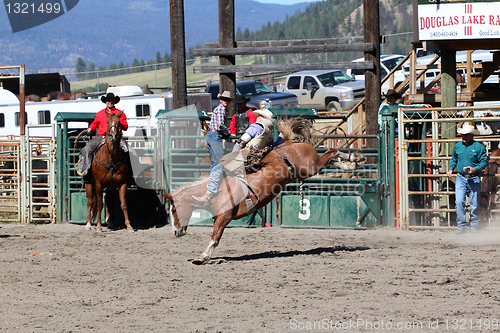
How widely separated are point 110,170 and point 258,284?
5.46 meters

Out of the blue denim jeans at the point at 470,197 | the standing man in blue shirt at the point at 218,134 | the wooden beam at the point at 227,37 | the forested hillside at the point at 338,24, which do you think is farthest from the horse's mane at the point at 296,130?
the forested hillside at the point at 338,24

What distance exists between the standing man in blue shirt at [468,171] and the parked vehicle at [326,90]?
39.2ft

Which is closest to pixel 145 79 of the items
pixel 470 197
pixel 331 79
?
pixel 331 79

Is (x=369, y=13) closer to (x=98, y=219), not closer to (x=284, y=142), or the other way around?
(x=284, y=142)

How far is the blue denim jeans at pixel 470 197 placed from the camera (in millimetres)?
9938

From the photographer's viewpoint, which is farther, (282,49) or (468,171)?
(282,49)

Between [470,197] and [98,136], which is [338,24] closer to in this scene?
[98,136]

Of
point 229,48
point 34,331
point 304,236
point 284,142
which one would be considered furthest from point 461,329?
point 229,48

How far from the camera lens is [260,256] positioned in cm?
852

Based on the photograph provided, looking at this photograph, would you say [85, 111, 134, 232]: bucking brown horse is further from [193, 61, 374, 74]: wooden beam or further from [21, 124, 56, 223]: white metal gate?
[193, 61, 374, 74]: wooden beam

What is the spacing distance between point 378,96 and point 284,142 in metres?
3.64

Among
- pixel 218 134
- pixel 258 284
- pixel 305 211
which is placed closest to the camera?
pixel 258 284

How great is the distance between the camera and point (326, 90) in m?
23.0

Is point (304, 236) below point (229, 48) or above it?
below
